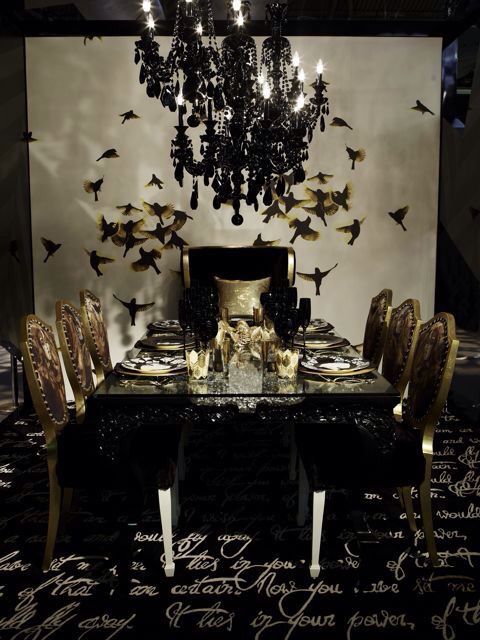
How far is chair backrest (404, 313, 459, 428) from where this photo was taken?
1995 millimetres

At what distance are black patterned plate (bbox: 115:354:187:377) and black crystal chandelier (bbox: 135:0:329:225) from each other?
637 mm

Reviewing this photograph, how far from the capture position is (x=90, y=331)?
289 cm

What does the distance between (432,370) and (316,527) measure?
2.25 feet

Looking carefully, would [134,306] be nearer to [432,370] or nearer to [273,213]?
[273,213]

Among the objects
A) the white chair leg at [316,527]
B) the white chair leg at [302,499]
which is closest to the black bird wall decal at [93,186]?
the white chair leg at [302,499]

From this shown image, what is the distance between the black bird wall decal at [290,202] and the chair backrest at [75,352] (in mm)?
2182

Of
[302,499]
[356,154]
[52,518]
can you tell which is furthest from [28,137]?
[302,499]

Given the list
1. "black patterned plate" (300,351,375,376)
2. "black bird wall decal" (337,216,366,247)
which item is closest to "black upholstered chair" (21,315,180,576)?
"black patterned plate" (300,351,375,376)

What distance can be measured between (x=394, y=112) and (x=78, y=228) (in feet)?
8.25

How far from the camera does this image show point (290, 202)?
4.44 m

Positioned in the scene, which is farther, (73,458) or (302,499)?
(302,499)

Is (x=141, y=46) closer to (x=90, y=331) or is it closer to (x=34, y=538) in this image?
(x=90, y=331)

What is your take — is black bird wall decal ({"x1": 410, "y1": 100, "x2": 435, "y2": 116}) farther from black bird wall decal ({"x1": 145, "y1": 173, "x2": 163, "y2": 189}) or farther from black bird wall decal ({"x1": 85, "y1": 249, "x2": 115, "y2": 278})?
black bird wall decal ({"x1": 85, "y1": 249, "x2": 115, "y2": 278})

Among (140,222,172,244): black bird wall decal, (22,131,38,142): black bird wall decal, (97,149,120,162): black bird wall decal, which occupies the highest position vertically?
(22,131,38,142): black bird wall decal
